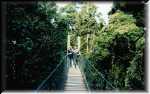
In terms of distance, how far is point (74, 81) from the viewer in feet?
27.0

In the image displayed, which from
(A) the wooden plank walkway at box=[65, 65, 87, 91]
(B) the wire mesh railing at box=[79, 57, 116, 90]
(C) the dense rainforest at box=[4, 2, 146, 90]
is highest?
(C) the dense rainforest at box=[4, 2, 146, 90]

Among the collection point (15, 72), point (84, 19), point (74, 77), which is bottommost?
point (74, 77)

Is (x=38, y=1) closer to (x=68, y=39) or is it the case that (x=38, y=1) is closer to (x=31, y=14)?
(x=31, y=14)

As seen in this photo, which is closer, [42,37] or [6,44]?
[6,44]

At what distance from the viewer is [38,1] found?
223 inches

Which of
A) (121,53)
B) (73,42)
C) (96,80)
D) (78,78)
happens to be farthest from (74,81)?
(73,42)

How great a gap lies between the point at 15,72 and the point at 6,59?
454 mm

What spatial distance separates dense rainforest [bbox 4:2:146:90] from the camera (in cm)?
542

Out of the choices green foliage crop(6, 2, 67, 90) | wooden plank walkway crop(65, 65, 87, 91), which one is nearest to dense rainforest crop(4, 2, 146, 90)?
green foliage crop(6, 2, 67, 90)

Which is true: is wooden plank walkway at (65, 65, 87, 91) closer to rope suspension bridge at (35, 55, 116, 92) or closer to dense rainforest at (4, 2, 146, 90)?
rope suspension bridge at (35, 55, 116, 92)

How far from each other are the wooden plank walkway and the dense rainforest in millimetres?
205

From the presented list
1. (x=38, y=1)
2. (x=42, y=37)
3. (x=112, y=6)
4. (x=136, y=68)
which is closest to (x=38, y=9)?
(x=38, y=1)

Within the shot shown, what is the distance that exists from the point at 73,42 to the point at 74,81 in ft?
7.73

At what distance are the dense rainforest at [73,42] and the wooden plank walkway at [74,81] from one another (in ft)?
0.67
